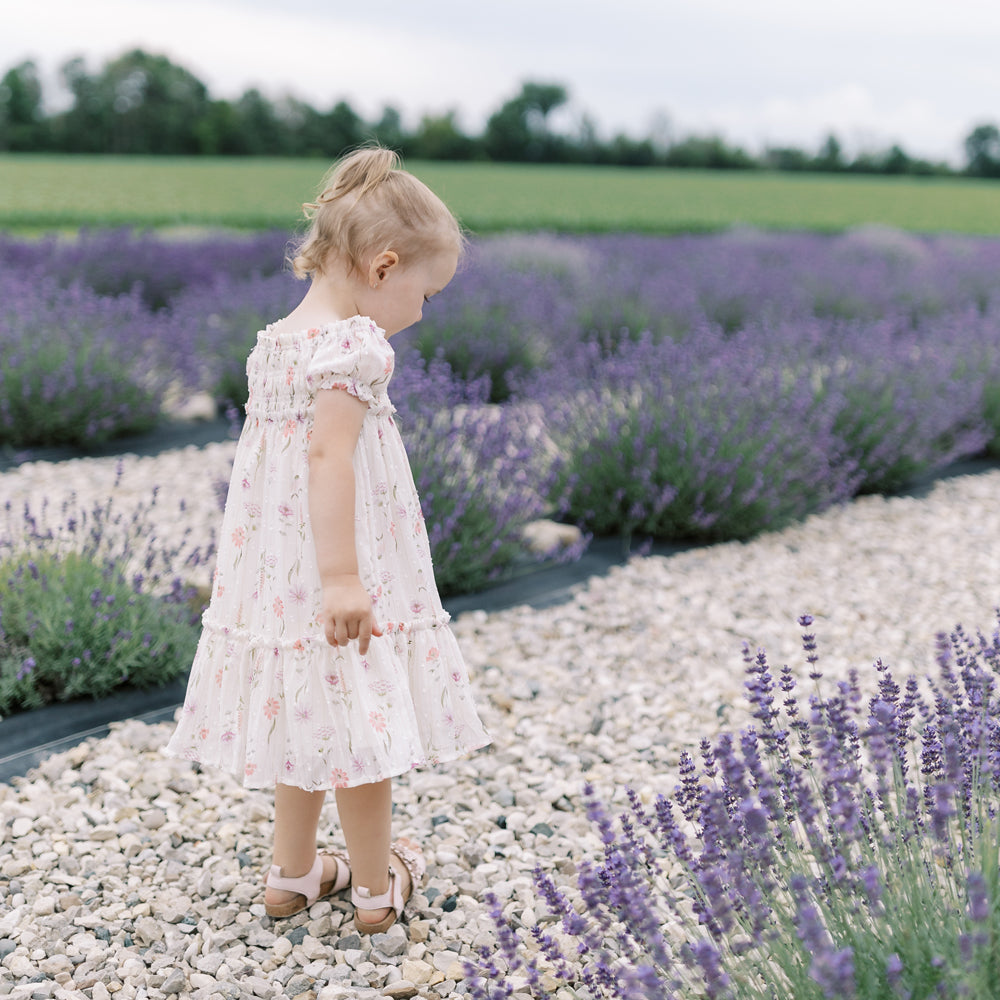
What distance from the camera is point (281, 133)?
46719 millimetres

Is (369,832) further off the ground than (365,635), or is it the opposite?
(365,635)

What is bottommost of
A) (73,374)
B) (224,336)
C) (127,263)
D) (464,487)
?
(464,487)

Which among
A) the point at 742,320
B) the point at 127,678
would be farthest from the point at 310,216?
the point at 742,320

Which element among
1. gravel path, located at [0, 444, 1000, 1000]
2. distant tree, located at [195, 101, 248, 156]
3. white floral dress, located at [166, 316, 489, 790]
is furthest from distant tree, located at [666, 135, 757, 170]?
white floral dress, located at [166, 316, 489, 790]

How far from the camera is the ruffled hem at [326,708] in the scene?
66.1 inches

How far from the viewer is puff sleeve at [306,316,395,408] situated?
64.3 inches

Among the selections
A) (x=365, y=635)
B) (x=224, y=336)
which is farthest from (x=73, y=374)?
(x=365, y=635)

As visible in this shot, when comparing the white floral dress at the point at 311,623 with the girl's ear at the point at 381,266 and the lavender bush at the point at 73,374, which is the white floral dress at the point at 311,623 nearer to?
the girl's ear at the point at 381,266

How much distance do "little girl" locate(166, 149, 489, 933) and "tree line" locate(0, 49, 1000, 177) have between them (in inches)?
1801

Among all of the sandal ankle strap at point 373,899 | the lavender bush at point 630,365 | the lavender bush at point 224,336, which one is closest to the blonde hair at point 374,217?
the lavender bush at point 630,365

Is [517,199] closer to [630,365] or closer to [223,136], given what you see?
[630,365]

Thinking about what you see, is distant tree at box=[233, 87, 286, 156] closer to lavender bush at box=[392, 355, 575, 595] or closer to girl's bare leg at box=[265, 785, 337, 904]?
lavender bush at box=[392, 355, 575, 595]

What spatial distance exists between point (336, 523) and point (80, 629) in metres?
1.48

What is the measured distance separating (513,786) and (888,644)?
151 centimetres
